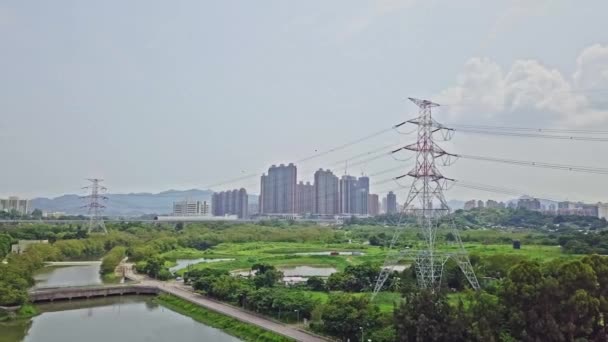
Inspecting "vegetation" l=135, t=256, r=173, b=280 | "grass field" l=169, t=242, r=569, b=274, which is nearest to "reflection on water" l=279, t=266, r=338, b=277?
"grass field" l=169, t=242, r=569, b=274

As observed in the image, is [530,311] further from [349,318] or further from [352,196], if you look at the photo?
[352,196]

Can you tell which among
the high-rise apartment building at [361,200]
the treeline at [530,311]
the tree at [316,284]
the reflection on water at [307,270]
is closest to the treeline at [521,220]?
the reflection on water at [307,270]

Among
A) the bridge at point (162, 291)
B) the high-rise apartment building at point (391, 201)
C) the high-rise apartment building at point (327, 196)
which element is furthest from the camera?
the high-rise apartment building at point (391, 201)

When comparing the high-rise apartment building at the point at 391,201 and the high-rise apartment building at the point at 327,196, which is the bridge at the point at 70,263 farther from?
the high-rise apartment building at the point at 391,201

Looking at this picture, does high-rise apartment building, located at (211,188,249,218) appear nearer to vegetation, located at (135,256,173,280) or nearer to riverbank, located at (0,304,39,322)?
vegetation, located at (135,256,173,280)

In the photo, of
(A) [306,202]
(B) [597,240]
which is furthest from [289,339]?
(A) [306,202]

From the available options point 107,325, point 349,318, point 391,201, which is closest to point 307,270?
point 107,325
